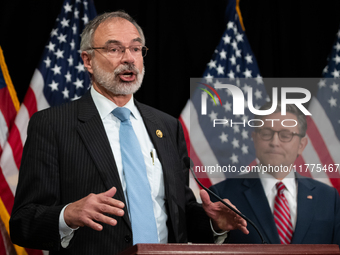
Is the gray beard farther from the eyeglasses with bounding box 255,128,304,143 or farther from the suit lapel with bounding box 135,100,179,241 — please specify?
the eyeglasses with bounding box 255,128,304,143

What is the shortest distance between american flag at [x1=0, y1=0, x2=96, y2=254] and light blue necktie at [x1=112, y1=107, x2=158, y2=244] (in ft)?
4.43

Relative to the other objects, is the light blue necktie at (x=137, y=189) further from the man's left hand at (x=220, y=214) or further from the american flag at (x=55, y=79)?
the american flag at (x=55, y=79)

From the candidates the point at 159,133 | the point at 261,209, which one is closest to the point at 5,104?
the point at 159,133

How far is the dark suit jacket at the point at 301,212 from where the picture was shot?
280 centimetres

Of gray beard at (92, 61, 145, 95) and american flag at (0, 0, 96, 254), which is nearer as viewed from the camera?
gray beard at (92, 61, 145, 95)

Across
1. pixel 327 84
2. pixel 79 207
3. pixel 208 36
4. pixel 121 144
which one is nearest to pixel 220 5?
pixel 208 36

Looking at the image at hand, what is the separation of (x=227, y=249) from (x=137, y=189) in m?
0.79

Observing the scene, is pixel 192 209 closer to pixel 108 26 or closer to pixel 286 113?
pixel 108 26

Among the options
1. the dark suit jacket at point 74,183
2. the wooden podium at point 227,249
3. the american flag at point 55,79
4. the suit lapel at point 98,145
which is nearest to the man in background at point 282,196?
the dark suit jacket at point 74,183

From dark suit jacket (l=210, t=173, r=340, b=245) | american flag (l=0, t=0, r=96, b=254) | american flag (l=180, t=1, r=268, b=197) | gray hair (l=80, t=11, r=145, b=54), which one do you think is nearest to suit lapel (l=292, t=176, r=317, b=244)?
dark suit jacket (l=210, t=173, r=340, b=245)

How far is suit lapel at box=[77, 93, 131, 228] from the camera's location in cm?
194

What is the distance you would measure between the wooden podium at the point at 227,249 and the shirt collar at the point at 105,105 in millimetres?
982

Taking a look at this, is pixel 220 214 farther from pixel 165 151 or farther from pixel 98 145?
pixel 98 145

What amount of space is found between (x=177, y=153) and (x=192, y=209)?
0.97 ft
